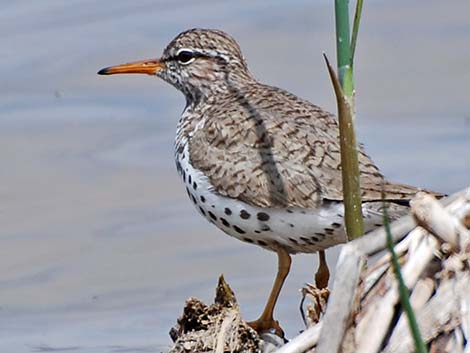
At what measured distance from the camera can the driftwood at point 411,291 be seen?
3645mm

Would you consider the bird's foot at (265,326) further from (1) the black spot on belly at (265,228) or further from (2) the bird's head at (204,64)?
(2) the bird's head at (204,64)

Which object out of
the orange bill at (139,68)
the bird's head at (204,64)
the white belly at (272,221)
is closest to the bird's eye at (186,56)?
the bird's head at (204,64)

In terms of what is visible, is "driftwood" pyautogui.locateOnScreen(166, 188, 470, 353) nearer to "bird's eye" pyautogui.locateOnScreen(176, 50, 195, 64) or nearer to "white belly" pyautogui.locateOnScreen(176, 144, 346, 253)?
"white belly" pyautogui.locateOnScreen(176, 144, 346, 253)

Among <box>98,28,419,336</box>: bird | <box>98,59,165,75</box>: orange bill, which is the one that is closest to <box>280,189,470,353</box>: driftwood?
<box>98,28,419,336</box>: bird

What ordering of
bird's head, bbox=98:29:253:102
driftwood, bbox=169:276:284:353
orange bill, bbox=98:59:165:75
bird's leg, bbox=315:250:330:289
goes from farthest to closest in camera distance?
orange bill, bbox=98:59:165:75 → bird's head, bbox=98:29:253:102 → bird's leg, bbox=315:250:330:289 → driftwood, bbox=169:276:284:353

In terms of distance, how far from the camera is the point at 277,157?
7.12 meters

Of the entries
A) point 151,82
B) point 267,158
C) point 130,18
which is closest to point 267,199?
point 267,158

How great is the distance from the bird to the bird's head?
0.64 metres

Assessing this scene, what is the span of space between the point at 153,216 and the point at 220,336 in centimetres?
457

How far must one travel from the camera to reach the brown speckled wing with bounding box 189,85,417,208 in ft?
22.8

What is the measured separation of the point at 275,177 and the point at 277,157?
99 millimetres

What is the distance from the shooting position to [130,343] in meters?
8.28

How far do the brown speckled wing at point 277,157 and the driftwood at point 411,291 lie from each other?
3.00 m

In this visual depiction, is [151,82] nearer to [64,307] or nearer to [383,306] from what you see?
[64,307]
